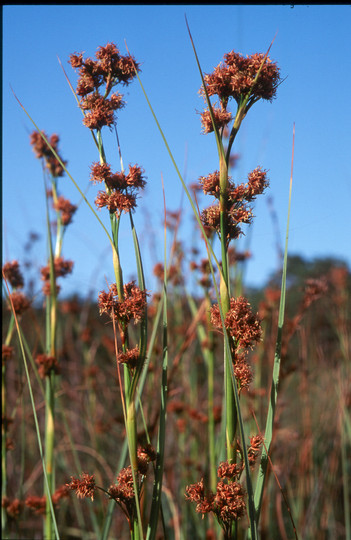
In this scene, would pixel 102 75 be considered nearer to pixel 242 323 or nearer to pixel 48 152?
pixel 242 323

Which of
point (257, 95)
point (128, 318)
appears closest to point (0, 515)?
point (128, 318)

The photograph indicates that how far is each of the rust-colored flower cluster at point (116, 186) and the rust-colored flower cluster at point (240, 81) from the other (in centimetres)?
11

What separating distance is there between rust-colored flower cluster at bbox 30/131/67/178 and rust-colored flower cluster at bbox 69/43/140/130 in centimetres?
48

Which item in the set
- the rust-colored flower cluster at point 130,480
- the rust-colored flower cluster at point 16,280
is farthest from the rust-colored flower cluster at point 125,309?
the rust-colored flower cluster at point 16,280

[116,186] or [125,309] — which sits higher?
[116,186]

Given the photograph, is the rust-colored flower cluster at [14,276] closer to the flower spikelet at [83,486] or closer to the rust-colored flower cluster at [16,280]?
the rust-colored flower cluster at [16,280]

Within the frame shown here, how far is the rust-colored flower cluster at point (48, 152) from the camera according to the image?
1114 mm

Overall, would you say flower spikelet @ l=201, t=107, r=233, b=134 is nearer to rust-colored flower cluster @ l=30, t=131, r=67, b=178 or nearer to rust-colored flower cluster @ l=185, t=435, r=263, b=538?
rust-colored flower cluster @ l=185, t=435, r=263, b=538

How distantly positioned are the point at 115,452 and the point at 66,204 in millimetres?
1951

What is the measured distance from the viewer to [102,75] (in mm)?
654

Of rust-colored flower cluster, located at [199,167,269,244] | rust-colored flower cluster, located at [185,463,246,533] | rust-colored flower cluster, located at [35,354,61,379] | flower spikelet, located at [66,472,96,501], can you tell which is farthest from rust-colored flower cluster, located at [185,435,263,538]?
rust-colored flower cluster, located at [35,354,61,379]

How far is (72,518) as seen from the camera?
2.42 metres

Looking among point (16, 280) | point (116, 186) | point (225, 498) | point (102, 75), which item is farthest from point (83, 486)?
point (16, 280)

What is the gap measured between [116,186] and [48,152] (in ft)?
1.79
